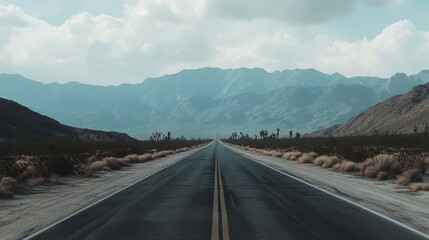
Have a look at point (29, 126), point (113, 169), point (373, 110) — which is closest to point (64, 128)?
point (29, 126)

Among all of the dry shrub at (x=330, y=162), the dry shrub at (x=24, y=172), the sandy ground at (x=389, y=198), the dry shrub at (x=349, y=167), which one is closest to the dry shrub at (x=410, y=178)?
the sandy ground at (x=389, y=198)

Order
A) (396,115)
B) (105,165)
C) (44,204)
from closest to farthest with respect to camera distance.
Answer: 1. (44,204)
2. (105,165)
3. (396,115)

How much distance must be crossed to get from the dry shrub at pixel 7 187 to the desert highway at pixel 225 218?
4.01m

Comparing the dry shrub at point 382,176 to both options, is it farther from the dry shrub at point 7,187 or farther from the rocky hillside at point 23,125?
the rocky hillside at point 23,125

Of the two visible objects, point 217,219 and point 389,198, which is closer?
point 217,219

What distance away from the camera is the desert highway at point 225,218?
10172 mm

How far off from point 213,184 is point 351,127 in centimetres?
17749

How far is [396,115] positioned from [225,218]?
16564cm

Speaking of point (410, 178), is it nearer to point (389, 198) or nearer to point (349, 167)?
point (389, 198)

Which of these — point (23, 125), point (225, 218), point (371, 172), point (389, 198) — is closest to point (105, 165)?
point (371, 172)

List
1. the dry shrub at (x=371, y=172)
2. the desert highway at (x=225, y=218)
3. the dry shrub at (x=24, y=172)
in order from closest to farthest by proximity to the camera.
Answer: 1. the desert highway at (x=225, y=218)
2. the dry shrub at (x=24, y=172)
3. the dry shrub at (x=371, y=172)

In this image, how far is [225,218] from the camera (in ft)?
39.3

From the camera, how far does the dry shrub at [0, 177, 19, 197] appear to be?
58.6 feet

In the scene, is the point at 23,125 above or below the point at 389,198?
above
